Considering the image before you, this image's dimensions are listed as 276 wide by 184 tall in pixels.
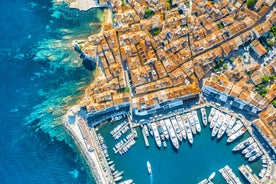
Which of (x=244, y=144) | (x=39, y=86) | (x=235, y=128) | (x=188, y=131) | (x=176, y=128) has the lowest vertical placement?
(x=244, y=144)

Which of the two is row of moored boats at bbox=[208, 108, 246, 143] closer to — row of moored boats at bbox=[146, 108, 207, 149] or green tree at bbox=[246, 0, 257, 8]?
row of moored boats at bbox=[146, 108, 207, 149]

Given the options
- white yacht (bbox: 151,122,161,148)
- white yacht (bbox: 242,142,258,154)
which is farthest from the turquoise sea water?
white yacht (bbox: 242,142,258,154)

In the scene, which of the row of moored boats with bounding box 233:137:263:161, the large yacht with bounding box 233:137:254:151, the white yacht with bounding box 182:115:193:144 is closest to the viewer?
the row of moored boats with bounding box 233:137:263:161

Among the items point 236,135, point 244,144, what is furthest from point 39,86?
point 244,144

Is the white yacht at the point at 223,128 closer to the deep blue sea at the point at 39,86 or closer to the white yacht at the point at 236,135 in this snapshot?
the white yacht at the point at 236,135

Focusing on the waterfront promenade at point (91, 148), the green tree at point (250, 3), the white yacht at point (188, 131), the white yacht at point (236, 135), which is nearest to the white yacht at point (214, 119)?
the white yacht at point (236, 135)

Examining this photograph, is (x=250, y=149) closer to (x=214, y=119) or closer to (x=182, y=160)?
(x=214, y=119)
